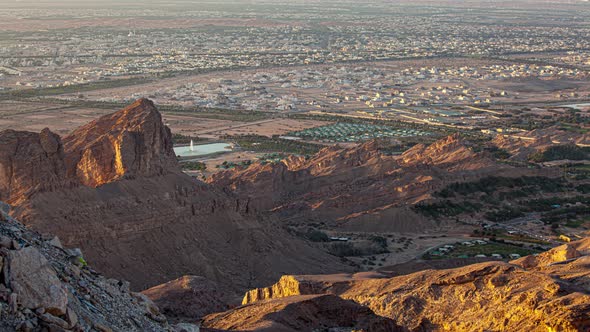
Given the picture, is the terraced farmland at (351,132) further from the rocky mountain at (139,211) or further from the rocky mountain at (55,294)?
the rocky mountain at (55,294)

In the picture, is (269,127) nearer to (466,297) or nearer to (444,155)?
(444,155)

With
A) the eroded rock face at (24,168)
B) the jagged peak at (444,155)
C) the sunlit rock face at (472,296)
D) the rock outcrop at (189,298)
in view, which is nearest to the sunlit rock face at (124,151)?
the eroded rock face at (24,168)

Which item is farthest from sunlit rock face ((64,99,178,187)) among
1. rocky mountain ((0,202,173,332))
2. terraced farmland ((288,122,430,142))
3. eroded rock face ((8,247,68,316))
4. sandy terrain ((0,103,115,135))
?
terraced farmland ((288,122,430,142))

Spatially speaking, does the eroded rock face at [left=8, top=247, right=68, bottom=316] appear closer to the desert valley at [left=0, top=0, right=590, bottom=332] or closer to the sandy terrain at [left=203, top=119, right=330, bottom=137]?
the desert valley at [left=0, top=0, right=590, bottom=332]

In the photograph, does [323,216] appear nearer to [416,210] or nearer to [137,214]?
[416,210]

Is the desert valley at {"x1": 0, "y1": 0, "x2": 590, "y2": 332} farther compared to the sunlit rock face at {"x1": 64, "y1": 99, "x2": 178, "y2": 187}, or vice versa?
the sunlit rock face at {"x1": 64, "y1": 99, "x2": 178, "y2": 187}
